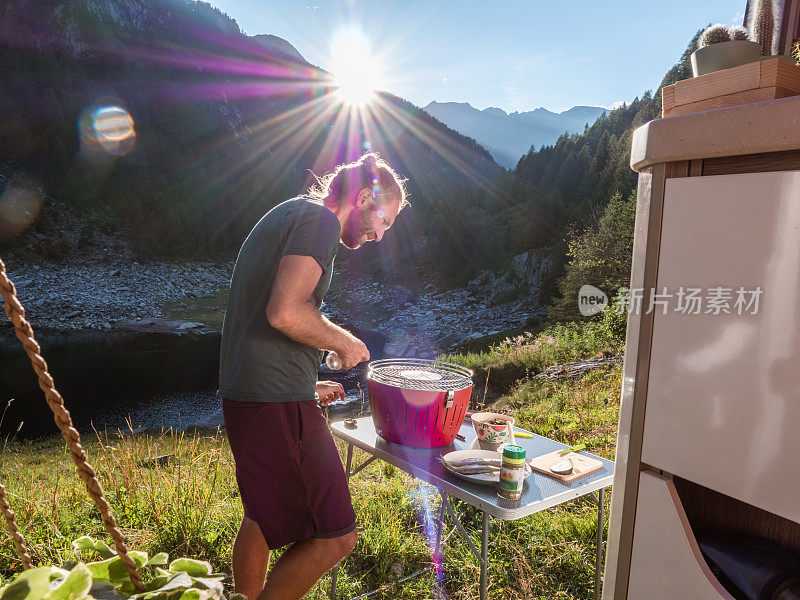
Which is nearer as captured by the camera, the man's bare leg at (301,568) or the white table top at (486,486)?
the white table top at (486,486)

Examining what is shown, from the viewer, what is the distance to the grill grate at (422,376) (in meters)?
1.77

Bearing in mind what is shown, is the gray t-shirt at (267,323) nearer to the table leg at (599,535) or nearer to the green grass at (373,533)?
the table leg at (599,535)

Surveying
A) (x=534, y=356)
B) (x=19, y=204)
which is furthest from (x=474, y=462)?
(x=19, y=204)

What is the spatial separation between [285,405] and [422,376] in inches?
19.6

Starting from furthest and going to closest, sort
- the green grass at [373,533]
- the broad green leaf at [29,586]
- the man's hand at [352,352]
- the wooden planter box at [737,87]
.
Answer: the green grass at [373,533] → the man's hand at [352,352] → the wooden planter box at [737,87] → the broad green leaf at [29,586]

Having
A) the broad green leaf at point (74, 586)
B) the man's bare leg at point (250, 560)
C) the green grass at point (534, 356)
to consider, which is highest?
the broad green leaf at point (74, 586)

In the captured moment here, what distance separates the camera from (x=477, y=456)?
5.55ft

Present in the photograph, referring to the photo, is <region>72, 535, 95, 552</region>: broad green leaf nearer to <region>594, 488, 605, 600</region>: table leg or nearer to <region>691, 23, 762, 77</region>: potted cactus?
<region>691, 23, 762, 77</region>: potted cactus

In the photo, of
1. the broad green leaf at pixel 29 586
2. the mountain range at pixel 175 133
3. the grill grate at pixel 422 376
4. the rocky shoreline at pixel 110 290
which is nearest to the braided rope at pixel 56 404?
the broad green leaf at pixel 29 586

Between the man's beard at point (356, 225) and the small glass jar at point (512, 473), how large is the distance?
94cm

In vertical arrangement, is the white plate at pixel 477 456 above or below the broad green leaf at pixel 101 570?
below

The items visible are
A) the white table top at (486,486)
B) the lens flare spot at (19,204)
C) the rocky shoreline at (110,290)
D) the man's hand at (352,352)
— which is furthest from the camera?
the lens flare spot at (19,204)

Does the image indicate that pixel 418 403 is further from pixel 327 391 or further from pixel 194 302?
pixel 194 302

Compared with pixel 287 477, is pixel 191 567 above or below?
above
